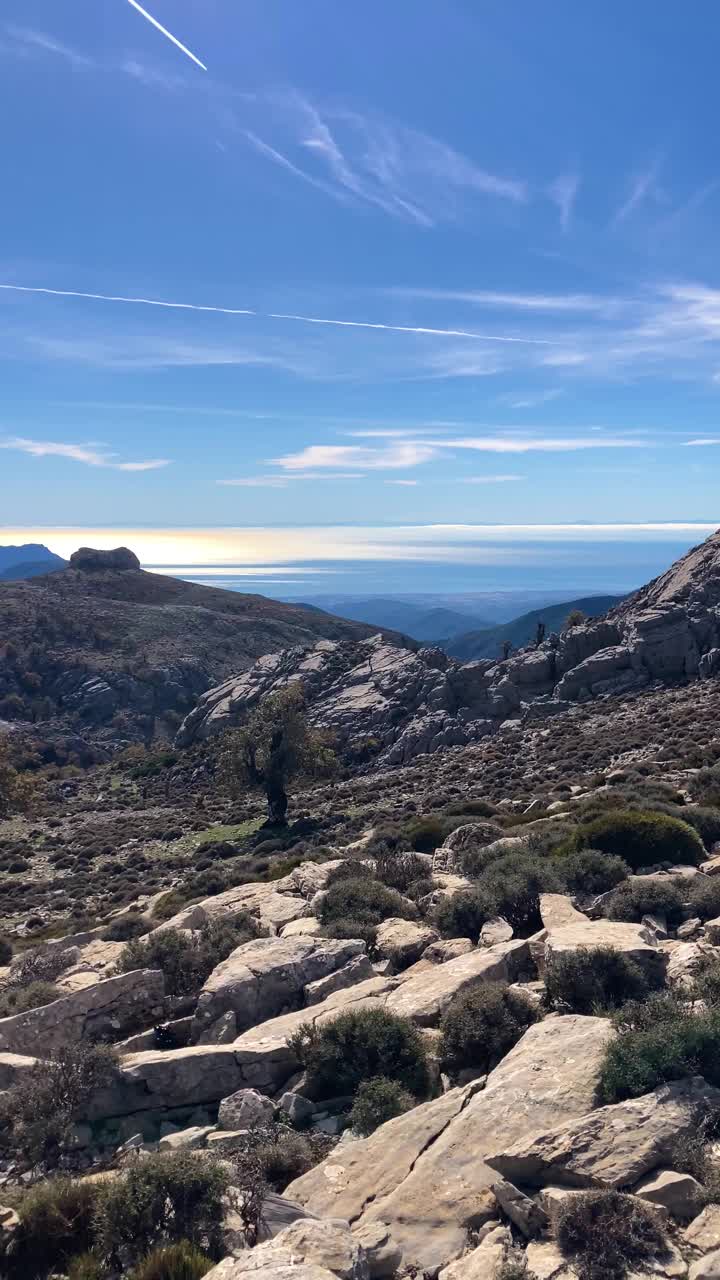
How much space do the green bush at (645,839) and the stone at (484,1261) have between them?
10972 mm

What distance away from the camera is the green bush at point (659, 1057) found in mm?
7668

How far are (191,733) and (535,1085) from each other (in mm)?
61088

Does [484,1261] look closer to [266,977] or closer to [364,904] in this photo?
[266,977]

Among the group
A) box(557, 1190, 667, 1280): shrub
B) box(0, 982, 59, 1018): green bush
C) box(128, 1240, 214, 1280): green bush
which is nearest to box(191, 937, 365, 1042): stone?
box(0, 982, 59, 1018): green bush

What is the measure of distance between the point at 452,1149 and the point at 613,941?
4.30m

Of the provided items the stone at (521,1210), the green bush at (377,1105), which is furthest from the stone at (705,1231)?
the green bush at (377,1105)

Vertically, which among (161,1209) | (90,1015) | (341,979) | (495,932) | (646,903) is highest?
(646,903)

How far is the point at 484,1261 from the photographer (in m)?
6.25

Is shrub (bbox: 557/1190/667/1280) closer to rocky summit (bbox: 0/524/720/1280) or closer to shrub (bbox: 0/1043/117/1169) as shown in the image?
rocky summit (bbox: 0/524/720/1280)

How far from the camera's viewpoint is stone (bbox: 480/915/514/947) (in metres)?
13.1

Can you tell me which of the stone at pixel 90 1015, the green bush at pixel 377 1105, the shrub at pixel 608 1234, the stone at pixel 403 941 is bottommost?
the stone at pixel 90 1015

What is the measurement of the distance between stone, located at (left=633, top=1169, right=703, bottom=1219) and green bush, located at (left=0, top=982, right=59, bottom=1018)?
368 inches

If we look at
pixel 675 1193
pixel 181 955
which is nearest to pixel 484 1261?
pixel 675 1193

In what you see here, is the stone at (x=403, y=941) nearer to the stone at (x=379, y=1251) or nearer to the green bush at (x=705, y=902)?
the green bush at (x=705, y=902)
